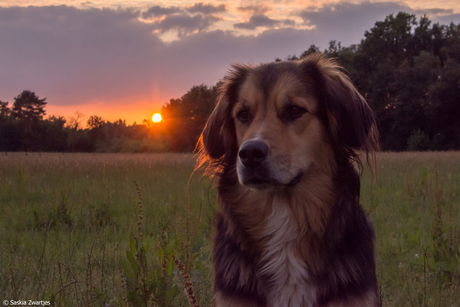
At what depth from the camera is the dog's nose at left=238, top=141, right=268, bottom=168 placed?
87.3 inches

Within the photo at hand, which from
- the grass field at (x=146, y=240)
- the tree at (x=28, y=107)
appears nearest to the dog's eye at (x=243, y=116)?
the grass field at (x=146, y=240)

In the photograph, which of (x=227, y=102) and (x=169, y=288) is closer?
(x=169, y=288)

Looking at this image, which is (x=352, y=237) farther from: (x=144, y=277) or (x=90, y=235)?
(x=90, y=235)

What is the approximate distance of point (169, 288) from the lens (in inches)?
99.3

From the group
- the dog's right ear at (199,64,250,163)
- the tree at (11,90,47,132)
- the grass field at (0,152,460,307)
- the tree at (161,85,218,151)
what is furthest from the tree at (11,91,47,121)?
the dog's right ear at (199,64,250,163)

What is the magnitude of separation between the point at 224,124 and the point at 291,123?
2.36ft

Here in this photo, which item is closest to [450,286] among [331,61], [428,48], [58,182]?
[331,61]

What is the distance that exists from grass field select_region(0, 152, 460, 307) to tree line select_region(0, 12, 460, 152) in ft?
77.5

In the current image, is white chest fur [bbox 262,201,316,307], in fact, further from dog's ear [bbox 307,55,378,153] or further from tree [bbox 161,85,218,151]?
tree [bbox 161,85,218,151]

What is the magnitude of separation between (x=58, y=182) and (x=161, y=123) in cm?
4674

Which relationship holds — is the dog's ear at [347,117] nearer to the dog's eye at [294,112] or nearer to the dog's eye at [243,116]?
the dog's eye at [294,112]

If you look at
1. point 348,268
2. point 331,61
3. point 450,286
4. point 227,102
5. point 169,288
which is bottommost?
point 450,286

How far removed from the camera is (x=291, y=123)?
253 centimetres

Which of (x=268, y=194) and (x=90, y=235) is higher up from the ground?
(x=268, y=194)
